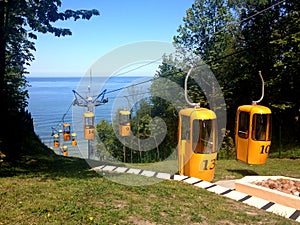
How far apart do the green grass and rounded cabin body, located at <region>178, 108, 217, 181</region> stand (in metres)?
0.68

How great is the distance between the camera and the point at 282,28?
57.0 ft

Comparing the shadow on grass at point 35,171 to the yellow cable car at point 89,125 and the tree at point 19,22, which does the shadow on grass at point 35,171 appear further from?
the yellow cable car at point 89,125

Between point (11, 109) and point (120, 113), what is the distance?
16.2ft

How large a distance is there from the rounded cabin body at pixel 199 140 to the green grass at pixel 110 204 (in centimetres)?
68

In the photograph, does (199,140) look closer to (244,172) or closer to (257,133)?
(257,133)

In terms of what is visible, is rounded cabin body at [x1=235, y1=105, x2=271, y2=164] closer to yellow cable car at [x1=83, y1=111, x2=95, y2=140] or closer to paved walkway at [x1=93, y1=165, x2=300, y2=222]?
paved walkway at [x1=93, y1=165, x2=300, y2=222]

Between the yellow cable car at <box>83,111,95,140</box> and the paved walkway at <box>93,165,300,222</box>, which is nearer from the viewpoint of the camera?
the paved walkway at <box>93,165,300,222</box>

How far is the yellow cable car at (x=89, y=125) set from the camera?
49.0 ft

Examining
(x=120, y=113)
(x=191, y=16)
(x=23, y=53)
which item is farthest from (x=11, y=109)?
(x=191, y=16)

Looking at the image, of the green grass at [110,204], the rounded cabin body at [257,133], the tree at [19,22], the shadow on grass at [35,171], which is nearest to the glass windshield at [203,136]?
the green grass at [110,204]

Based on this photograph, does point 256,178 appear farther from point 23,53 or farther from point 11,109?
point 23,53

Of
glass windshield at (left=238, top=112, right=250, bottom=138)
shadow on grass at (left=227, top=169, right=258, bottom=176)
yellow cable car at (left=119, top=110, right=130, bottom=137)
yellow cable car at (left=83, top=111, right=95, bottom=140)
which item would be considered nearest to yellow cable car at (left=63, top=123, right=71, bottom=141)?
yellow cable car at (left=83, top=111, right=95, bottom=140)

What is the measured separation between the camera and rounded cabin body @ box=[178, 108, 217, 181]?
22.7 ft

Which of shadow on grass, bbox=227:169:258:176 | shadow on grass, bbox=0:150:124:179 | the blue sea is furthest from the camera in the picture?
the blue sea
